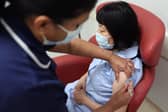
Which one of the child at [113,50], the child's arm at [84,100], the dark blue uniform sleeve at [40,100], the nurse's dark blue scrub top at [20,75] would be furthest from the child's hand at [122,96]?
the nurse's dark blue scrub top at [20,75]

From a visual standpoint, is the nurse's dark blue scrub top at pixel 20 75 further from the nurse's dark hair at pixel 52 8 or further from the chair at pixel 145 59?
the chair at pixel 145 59

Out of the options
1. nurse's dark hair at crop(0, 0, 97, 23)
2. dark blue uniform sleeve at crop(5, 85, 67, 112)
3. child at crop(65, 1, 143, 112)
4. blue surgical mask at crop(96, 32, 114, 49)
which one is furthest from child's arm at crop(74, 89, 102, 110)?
nurse's dark hair at crop(0, 0, 97, 23)

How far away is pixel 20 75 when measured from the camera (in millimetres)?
833

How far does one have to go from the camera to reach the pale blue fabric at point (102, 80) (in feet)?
4.76

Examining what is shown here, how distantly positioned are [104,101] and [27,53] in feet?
2.30

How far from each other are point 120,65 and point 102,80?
0.14m

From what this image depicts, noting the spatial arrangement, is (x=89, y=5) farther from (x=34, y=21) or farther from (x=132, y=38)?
(x=132, y=38)

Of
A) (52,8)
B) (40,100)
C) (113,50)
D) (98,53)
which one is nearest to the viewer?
(52,8)

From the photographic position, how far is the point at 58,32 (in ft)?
2.91

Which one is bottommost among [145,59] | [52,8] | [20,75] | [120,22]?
[145,59]

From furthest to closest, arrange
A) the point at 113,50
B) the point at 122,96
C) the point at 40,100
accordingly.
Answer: the point at 113,50 < the point at 122,96 < the point at 40,100

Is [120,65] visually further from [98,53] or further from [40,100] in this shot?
[40,100]

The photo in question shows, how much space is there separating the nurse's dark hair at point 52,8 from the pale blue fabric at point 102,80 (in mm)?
673

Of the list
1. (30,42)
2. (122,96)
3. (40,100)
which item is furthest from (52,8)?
(122,96)
